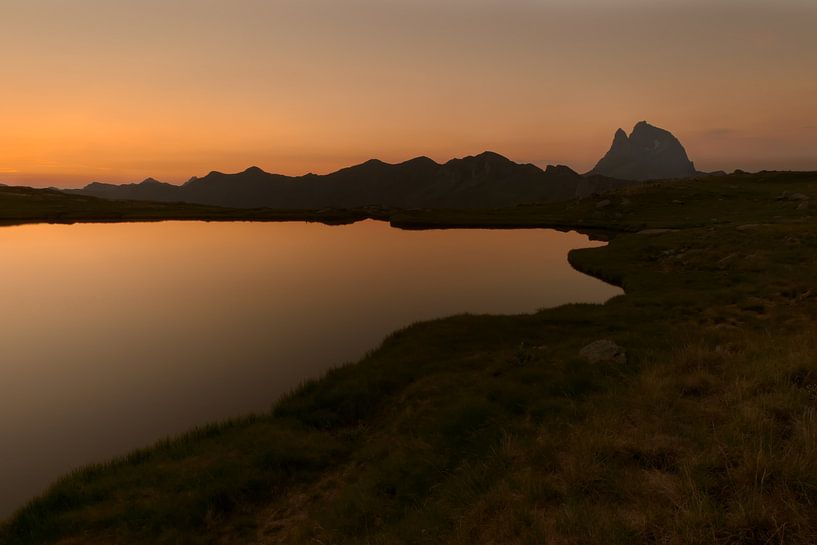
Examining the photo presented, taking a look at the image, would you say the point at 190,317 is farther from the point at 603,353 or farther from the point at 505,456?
the point at 603,353

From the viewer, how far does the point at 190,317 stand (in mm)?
26281

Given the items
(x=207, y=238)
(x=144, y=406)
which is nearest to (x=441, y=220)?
(x=207, y=238)

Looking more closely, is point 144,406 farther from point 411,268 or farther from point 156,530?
point 411,268

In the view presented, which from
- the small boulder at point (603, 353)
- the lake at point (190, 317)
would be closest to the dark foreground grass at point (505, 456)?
the small boulder at point (603, 353)

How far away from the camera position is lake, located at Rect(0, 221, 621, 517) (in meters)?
15.1

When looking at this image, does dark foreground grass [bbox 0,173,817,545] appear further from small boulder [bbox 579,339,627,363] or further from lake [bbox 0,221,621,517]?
lake [bbox 0,221,621,517]

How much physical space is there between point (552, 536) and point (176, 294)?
3310 cm

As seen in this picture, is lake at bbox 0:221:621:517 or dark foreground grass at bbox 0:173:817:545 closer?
dark foreground grass at bbox 0:173:817:545

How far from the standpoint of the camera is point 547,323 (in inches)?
949

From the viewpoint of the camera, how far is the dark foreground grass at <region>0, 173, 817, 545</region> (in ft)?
21.2

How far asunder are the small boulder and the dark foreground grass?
352mm

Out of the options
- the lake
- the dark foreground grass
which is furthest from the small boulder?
the lake

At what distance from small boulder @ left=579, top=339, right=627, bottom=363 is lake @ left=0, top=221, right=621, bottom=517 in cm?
1112

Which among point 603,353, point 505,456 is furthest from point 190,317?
point 603,353
